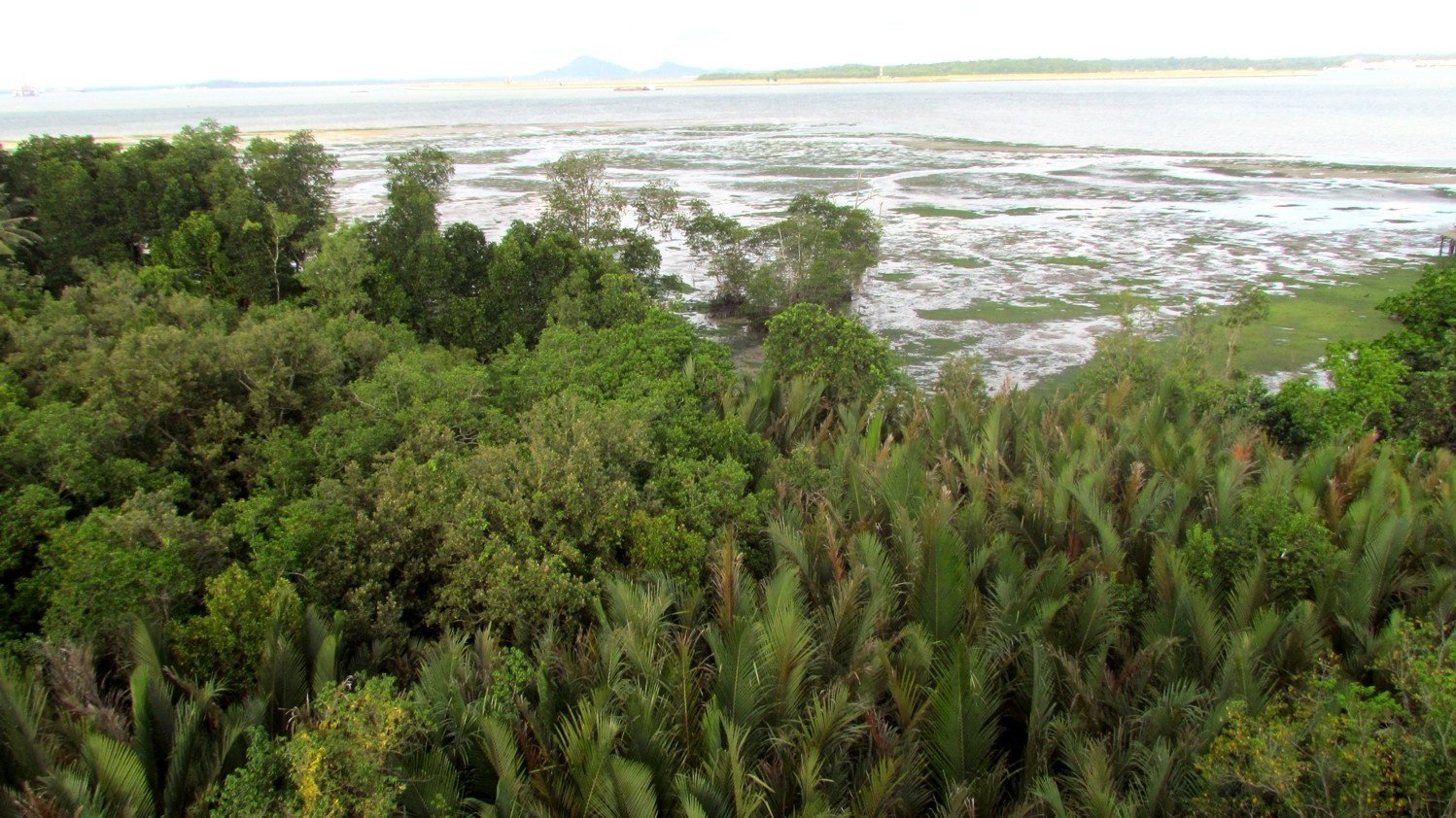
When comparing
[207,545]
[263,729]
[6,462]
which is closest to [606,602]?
[263,729]

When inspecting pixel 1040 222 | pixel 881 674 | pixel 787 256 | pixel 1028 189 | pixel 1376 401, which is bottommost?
pixel 881 674

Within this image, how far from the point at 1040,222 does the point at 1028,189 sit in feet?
36.2

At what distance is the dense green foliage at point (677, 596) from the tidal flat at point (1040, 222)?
453 inches

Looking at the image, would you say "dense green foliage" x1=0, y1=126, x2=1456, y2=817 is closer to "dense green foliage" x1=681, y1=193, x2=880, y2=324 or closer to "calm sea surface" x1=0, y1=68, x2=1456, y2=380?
"dense green foliage" x1=681, y1=193, x2=880, y2=324

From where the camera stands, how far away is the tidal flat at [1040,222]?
2705 centimetres

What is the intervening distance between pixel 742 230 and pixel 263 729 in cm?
2511

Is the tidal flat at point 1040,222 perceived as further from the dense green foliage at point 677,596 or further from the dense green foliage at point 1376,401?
the dense green foliage at point 677,596

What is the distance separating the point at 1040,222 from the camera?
4159cm

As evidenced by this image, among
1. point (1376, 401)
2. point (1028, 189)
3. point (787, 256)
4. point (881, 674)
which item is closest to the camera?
point (881, 674)

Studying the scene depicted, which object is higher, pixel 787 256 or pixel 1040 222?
pixel 1040 222

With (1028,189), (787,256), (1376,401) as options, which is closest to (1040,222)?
(1028,189)

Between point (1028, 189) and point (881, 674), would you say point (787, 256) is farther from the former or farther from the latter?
point (1028, 189)

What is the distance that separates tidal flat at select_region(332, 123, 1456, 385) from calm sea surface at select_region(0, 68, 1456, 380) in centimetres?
15

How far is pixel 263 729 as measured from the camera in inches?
243
